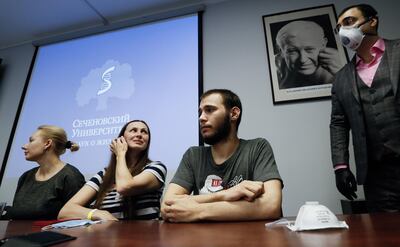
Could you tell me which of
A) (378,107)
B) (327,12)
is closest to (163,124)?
(378,107)

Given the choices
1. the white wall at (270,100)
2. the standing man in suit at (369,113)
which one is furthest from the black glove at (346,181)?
the white wall at (270,100)

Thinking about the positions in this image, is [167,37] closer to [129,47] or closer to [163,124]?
[129,47]

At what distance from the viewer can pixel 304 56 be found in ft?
6.43

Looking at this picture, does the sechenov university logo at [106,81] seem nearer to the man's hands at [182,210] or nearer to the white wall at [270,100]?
the white wall at [270,100]

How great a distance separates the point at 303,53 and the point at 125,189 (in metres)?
1.62

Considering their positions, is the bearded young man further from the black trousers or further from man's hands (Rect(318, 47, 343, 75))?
man's hands (Rect(318, 47, 343, 75))

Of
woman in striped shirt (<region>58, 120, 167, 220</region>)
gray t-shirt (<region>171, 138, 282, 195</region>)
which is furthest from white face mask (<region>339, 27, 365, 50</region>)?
woman in striped shirt (<region>58, 120, 167, 220</region>)

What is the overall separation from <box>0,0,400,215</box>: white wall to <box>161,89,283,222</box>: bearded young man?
641mm

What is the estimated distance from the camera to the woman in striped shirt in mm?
1267

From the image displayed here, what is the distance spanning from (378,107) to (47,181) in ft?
6.23

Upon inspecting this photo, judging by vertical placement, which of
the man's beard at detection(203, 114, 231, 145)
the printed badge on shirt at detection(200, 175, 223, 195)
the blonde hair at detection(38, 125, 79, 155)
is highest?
Result: the blonde hair at detection(38, 125, 79, 155)

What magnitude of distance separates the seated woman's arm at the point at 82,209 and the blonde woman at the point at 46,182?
25 centimetres

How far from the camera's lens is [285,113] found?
1906 millimetres

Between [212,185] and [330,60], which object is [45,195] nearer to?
[212,185]
